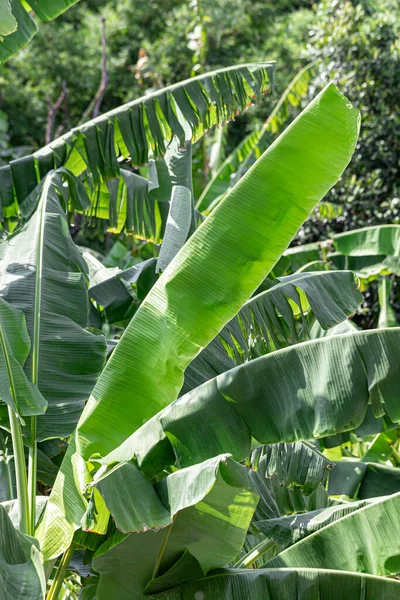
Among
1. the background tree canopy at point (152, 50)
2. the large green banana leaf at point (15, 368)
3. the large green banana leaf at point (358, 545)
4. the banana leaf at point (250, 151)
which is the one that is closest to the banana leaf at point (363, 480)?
the large green banana leaf at point (358, 545)

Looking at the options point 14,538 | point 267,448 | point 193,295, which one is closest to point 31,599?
point 14,538

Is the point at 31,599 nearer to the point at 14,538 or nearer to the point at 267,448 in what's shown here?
the point at 14,538

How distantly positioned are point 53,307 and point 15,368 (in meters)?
0.81

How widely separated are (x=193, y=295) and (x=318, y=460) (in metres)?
1.44

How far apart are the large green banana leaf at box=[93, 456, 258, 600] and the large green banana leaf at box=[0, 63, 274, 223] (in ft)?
9.36

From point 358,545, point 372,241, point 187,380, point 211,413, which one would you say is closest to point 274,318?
point 187,380

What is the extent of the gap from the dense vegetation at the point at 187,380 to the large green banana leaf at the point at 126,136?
0.05ft

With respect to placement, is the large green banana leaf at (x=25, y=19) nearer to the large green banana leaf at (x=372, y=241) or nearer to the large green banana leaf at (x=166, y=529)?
the large green banana leaf at (x=166, y=529)

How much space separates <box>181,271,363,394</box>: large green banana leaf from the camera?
3604 millimetres

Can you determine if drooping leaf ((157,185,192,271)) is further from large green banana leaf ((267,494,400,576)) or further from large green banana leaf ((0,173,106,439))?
large green banana leaf ((267,494,400,576))

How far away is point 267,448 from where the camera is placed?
12.3ft

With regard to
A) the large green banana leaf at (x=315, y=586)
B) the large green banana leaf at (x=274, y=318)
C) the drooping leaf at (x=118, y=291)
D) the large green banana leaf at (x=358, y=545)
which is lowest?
the large green banana leaf at (x=315, y=586)

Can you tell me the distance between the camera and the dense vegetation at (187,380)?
2857mm

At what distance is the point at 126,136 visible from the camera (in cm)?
520
